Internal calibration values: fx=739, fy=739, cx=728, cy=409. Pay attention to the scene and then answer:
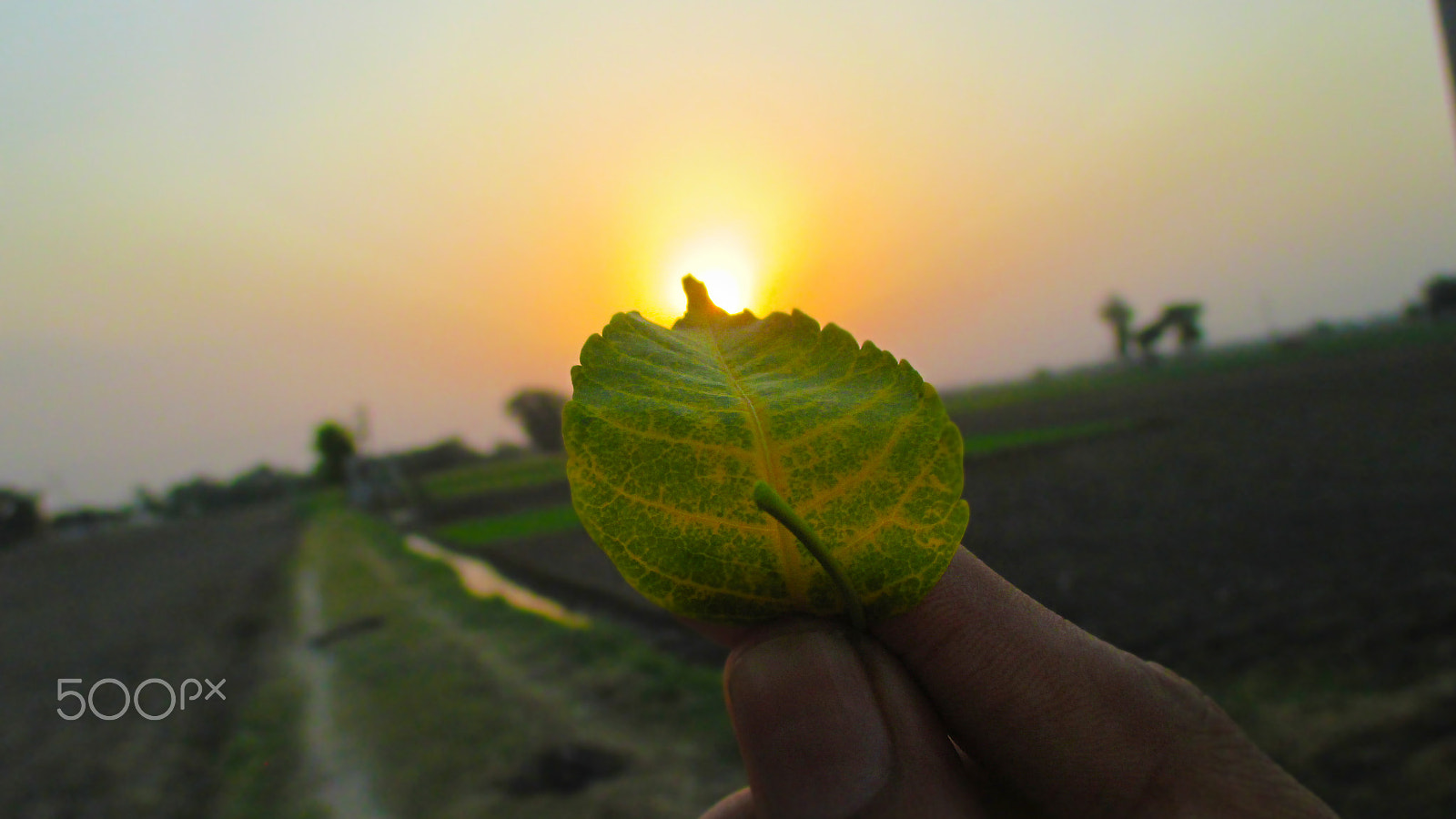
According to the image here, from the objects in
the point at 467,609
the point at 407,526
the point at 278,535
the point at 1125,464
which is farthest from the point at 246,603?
the point at 278,535

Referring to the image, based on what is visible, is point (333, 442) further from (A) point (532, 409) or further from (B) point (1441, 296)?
(B) point (1441, 296)

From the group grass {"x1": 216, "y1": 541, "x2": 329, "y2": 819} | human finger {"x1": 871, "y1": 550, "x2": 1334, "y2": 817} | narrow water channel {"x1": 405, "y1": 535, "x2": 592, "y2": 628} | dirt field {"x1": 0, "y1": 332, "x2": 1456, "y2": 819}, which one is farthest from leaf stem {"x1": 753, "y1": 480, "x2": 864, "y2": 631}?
narrow water channel {"x1": 405, "y1": 535, "x2": 592, "y2": 628}

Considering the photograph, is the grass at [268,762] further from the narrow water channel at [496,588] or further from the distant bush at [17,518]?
the distant bush at [17,518]

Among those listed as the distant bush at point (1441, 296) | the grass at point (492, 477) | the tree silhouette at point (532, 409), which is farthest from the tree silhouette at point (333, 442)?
the distant bush at point (1441, 296)

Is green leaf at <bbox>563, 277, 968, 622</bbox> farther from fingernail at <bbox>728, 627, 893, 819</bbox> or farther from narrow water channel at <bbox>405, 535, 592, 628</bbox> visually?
narrow water channel at <bbox>405, 535, 592, 628</bbox>

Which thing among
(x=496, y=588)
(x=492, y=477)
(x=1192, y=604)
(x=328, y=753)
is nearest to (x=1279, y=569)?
(x=1192, y=604)
